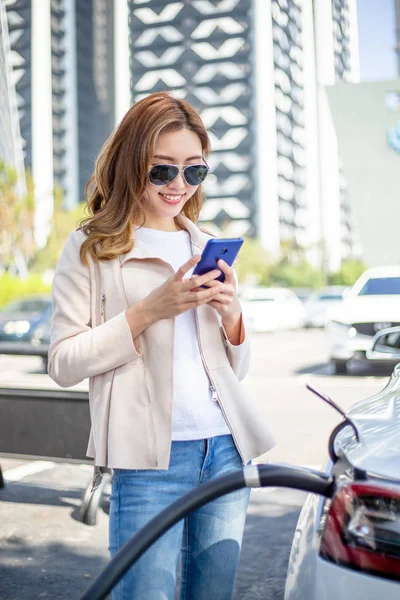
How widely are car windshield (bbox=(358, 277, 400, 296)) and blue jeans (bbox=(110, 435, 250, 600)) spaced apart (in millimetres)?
10506

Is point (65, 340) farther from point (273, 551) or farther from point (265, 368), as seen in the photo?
point (265, 368)

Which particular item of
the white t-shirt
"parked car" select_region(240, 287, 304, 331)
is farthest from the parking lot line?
"parked car" select_region(240, 287, 304, 331)

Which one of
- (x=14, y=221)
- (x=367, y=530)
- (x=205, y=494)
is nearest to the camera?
(x=367, y=530)

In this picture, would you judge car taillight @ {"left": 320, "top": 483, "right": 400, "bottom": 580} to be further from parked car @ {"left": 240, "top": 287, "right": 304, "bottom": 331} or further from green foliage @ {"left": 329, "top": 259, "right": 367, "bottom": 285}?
green foliage @ {"left": 329, "top": 259, "right": 367, "bottom": 285}

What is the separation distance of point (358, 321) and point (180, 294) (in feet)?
32.5

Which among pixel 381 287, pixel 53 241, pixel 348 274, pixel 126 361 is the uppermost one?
pixel 53 241

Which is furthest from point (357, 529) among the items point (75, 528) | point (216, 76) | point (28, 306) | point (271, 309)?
point (216, 76)

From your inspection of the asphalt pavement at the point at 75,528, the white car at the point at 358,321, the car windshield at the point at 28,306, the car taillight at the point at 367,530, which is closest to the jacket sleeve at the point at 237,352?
the car taillight at the point at 367,530

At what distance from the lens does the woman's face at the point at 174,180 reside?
191 centimetres

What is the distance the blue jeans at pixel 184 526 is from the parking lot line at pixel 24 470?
394 centimetres

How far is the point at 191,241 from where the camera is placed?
6.60 feet

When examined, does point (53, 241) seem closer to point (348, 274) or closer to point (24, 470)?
point (348, 274)

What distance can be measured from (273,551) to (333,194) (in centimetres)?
10835

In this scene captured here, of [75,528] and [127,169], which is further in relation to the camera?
[75,528]
